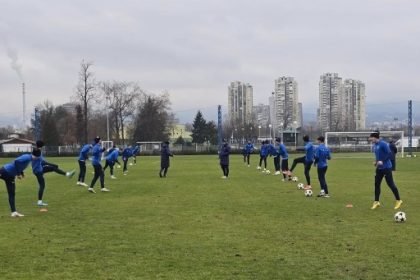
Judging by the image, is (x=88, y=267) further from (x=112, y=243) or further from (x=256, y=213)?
(x=256, y=213)

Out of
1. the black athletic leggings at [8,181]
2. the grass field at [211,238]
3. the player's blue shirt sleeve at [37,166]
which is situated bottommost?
the grass field at [211,238]

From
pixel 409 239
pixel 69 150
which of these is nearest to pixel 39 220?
pixel 409 239

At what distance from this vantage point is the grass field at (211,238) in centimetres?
727

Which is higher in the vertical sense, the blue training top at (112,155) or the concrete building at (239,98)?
the concrete building at (239,98)

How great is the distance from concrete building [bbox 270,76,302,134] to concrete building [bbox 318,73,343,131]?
17.4 feet

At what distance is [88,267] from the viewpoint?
7492mm

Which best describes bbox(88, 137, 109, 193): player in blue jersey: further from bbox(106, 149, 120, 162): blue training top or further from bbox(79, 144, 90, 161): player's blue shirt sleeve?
bbox(106, 149, 120, 162): blue training top

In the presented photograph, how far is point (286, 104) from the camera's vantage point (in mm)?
126812

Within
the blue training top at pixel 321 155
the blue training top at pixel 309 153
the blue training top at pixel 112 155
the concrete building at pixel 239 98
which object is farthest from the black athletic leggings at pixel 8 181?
the concrete building at pixel 239 98

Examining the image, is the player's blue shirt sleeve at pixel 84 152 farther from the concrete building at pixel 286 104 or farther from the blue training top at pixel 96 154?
the concrete building at pixel 286 104

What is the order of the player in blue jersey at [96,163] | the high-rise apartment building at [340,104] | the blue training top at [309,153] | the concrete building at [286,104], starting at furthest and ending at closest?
the concrete building at [286,104]
the high-rise apartment building at [340,104]
the player in blue jersey at [96,163]
the blue training top at [309,153]

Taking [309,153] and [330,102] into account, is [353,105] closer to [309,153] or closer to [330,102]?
[330,102]

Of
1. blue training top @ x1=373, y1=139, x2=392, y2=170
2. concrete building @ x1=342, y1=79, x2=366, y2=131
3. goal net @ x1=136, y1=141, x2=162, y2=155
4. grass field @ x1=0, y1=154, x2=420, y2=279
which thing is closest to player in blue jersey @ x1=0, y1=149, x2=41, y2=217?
grass field @ x1=0, y1=154, x2=420, y2=279

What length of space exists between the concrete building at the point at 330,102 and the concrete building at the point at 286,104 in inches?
209
